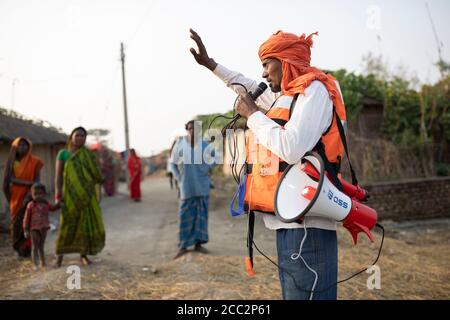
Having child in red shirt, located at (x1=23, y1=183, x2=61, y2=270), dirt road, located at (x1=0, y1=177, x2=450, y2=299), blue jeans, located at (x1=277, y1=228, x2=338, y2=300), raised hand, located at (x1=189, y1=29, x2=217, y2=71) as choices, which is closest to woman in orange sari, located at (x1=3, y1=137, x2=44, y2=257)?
dirt road, located at (x1=0, y1=177, x2=450, y2=299)

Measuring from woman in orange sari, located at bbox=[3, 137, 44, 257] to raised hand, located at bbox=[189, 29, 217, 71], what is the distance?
486 cm

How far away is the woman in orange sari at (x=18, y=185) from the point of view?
255 inches

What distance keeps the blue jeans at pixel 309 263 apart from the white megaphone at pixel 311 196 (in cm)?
12

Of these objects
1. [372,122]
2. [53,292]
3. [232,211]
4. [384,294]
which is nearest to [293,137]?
[232,211]

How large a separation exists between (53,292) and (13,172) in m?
2.77

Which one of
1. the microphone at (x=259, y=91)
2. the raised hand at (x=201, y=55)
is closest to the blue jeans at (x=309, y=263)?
the microphone at (x=259, y=91)

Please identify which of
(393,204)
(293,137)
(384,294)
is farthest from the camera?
(393,204)

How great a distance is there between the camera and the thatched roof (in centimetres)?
916

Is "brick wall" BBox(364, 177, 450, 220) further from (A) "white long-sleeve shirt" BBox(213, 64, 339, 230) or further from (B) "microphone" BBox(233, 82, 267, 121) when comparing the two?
(A) "white long-sleeve shirt" BBox(213, 64, 339, 230)

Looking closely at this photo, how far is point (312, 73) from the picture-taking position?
2051 millimetres

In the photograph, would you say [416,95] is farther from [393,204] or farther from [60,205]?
[60,205]

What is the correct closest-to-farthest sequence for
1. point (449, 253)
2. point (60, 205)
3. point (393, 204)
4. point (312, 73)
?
point (312, 73) → point (60, 205) → point (449, 253) → point (393, 204)

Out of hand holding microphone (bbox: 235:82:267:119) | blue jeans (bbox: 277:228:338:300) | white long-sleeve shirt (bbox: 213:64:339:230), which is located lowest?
blue jeans (bbox: 277:228:338:300)

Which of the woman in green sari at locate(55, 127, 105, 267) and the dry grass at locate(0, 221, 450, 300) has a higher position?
the woman in green sari at locate(55, 127, 105, 267)
